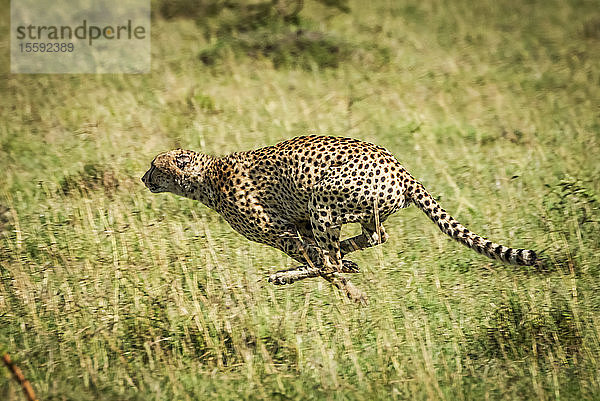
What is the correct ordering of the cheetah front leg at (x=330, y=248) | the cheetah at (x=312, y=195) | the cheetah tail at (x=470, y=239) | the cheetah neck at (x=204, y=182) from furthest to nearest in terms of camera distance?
the cheetah neck at (x=204, y=182) < the cheetah front leg at (x=330, y=248) < the cheetah at (x=312, y=195) < the cheetah tail at (x=470, y=239)

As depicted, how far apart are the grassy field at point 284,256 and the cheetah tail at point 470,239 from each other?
2.02 feet

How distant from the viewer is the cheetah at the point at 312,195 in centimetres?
608

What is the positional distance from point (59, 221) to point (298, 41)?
589 centimetres

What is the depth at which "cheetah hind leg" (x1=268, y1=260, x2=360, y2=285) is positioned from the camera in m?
6.45

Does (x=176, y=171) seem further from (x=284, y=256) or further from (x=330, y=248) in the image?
(x=330, y=248)

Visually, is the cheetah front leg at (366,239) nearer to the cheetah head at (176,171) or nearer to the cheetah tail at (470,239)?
the cheetah tail at (470,239)

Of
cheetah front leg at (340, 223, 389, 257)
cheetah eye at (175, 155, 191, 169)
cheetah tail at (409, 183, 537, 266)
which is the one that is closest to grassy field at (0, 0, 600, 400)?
cheetah front leg at (340, 223, 389, 257)

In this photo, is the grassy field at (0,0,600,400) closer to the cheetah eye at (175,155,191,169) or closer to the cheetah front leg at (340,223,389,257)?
the cheetah front leg at (340,223,389,257)

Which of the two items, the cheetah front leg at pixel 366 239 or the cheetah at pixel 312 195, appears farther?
the cheetah front leg at pixel 366 239

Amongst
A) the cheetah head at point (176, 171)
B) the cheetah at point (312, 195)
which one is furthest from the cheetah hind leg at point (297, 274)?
the cheetah head at point (176, 171)

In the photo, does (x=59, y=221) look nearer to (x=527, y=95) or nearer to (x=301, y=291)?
(x=301, y=291)

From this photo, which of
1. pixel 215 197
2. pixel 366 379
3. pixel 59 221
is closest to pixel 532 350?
pixel 366 379

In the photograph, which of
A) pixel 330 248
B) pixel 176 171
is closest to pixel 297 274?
pixel 330 248

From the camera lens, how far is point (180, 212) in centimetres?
805
